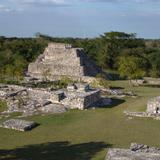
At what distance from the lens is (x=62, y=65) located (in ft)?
158

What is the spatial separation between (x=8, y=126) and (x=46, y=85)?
15094 millimetres

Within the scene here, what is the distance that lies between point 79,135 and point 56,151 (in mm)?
2981

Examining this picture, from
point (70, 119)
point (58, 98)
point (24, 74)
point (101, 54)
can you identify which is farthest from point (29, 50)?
point (70, 119)

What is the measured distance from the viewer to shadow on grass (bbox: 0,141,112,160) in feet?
65.2

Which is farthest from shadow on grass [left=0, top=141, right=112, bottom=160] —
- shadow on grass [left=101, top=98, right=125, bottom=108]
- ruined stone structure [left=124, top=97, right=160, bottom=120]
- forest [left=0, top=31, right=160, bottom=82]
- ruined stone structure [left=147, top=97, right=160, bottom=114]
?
forest [left=0, top=31, right=160, bottom=82]

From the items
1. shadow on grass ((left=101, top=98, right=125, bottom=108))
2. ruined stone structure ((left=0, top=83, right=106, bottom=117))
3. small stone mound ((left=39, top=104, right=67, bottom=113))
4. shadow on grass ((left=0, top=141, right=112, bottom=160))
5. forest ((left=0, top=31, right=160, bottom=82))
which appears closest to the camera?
shadow on grass ((left=0, top=141, right=112, bottom=160))

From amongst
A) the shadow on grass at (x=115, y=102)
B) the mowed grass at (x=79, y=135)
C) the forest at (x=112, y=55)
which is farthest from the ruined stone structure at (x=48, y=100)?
the forest at (x=112, y=55)

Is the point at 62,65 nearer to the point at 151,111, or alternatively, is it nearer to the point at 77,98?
the point at 77,98

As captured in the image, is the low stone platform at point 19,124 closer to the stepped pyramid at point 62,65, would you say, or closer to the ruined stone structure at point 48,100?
the ruined stone structure at point 48,100

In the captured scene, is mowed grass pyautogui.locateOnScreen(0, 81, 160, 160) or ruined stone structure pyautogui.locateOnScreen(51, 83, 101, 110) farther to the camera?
ruined stone structure pyautogui.locateOnScreen(51, 83, 101, 110)

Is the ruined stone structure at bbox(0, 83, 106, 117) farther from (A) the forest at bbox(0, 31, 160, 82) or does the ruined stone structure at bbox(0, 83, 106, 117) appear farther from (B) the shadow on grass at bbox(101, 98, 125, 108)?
(A) the forest at bbox(0, 31, 160, 82)

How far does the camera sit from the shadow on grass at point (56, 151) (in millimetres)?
19875

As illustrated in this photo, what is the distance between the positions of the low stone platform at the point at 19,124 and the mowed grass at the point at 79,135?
390mm

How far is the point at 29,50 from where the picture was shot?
2511 inches
